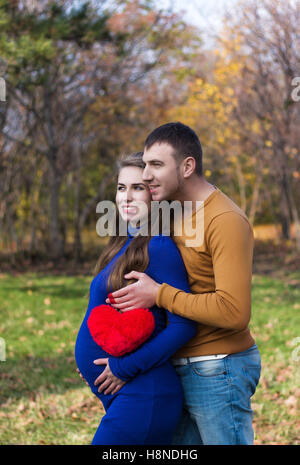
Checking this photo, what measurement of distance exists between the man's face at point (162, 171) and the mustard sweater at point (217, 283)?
0.15 m

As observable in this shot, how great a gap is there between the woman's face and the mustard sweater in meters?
0.24

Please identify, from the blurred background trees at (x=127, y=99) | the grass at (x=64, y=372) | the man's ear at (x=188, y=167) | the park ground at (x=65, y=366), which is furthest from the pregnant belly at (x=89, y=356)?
the blurred background trees at (x=127, y=99)

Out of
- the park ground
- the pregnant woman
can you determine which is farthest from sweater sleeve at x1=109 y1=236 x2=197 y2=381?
the park ground

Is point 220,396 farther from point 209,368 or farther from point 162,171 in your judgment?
point 162,171

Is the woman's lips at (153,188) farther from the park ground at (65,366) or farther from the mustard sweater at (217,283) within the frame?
the park ground at (65,366)

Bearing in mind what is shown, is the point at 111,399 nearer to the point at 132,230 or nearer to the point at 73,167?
the point at 132,230

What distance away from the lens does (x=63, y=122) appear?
15.3 metres

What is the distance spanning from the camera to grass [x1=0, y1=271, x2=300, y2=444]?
14.3 feet

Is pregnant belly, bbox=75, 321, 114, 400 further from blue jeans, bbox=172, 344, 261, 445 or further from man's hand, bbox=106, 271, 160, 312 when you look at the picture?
blue jeans, bbox=172, 344, 261, 445

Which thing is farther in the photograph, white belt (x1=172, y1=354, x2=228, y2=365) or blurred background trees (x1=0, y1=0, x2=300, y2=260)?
blurred background trees (x1=0, y1=0, x2=300, y2=260)

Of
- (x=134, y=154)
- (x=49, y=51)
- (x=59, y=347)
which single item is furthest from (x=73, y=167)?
(x=134, y=154)

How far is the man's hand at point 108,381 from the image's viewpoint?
6.95 ft

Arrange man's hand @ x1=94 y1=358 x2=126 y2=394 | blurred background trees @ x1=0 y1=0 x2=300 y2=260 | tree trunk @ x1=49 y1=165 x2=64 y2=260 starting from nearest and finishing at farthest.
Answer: man's hand @ x1=94 y1=358 x2=126 y2=394
blurred background trees @ x1=0 y1=0 x2=300 y2=260
tree trunk @ x1=49 y1=165 x2=64 y2=260

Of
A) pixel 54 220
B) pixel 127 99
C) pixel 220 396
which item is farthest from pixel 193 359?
pixel 127 99
